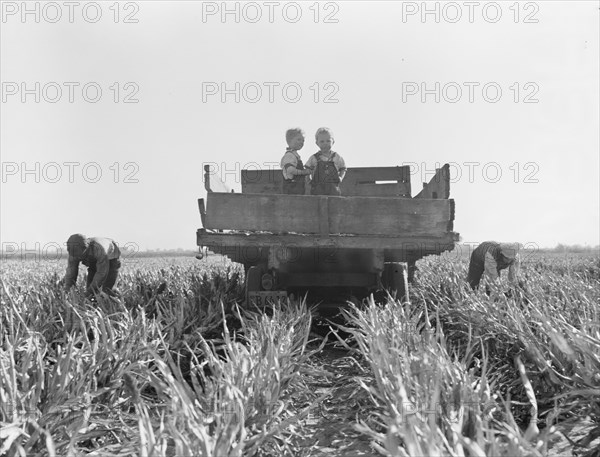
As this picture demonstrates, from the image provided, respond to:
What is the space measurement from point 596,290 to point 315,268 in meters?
3.16

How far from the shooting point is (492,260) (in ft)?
21.6

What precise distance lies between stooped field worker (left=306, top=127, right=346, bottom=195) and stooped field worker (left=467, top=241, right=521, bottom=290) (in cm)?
210

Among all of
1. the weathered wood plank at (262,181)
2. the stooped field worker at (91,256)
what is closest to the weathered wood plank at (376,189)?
the weathered wood plank at (262,181)

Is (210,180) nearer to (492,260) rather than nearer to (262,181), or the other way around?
(262,181)

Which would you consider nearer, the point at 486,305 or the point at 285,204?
the point at 486,305

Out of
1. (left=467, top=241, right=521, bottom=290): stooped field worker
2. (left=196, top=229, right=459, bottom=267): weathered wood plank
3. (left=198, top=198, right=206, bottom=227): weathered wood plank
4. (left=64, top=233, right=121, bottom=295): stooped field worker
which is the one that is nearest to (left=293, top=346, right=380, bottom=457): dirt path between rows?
(left=196, top=229, right=459, bottom=267): weathered wood plank

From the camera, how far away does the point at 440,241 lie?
492 centimetres

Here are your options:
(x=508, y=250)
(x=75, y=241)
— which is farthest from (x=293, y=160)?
(x=508, y=250)

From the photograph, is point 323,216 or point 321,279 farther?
point 321,279

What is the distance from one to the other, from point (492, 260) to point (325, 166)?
8.25ft

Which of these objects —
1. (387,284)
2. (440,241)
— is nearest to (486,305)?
(440,241)

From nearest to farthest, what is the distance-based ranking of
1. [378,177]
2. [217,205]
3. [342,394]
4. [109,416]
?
[109,416] < [342,394] < [217,205] < [378,177]

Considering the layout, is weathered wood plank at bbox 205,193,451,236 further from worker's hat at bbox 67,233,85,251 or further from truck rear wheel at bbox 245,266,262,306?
worker's hat at bbox 67,233,85,251

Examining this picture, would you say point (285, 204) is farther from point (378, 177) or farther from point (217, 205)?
point (378, 177)
